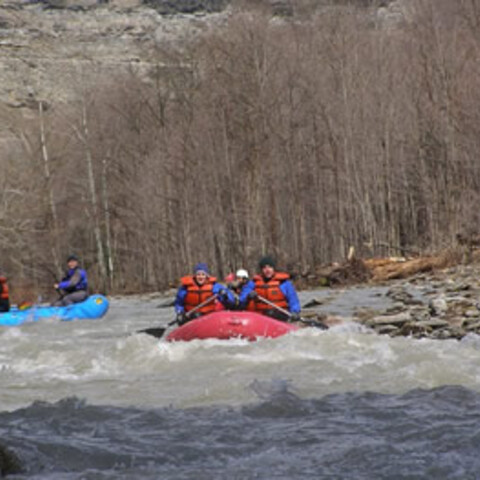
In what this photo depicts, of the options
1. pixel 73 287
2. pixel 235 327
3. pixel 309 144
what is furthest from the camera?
pixel 309 144

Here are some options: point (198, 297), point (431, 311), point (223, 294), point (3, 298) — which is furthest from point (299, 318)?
point (3, 298)

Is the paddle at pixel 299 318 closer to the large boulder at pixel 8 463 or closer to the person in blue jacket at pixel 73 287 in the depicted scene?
the large boulder at pixel 8 463

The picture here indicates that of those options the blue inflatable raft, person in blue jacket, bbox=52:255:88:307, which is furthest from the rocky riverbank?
person in blue jacket, bbox=52:255:88:307

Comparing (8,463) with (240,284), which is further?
(240,284)

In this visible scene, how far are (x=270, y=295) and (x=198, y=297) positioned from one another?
1152 mm

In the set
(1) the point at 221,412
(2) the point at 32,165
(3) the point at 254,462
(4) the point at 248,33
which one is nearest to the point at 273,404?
(1) the point at 221,412

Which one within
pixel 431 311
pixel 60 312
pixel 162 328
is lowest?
pixel 60 312

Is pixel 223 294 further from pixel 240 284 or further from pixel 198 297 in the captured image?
pixel 198 297

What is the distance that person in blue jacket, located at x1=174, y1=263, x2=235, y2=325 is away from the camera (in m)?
11.9

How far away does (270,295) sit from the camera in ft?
38.2

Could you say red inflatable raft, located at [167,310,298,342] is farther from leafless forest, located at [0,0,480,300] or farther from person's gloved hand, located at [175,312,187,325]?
leafless forest, located at [0,0,480,300]

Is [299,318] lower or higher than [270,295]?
lower

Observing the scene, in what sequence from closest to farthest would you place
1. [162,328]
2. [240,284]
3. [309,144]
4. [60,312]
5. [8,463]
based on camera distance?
[8,463] → [162,328] → [240,284] → [60,312] → [309,144]

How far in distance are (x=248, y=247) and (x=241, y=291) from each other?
45.5 ft
